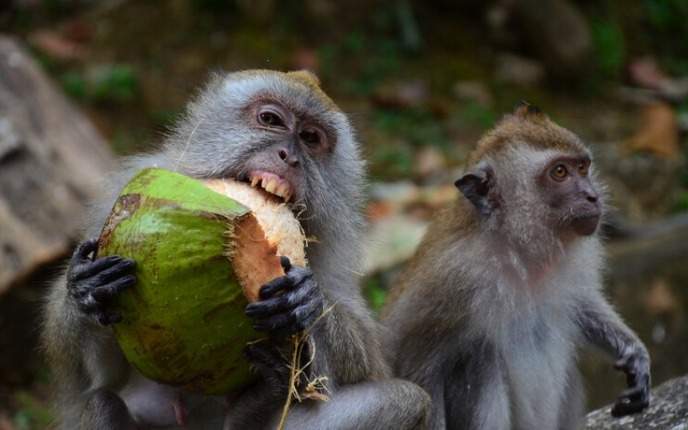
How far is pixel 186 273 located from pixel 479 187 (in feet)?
6.97

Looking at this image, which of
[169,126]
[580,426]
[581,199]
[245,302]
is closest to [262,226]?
[245,302]

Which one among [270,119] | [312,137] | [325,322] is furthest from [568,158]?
[325,322]

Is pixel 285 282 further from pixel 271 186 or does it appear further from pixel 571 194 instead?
pixel 571 194

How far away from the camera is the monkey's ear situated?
220 inches

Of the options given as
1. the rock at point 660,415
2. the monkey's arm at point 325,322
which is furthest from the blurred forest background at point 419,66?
the monkey's arm at point 325,322

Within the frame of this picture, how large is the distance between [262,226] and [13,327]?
4438 millimetres

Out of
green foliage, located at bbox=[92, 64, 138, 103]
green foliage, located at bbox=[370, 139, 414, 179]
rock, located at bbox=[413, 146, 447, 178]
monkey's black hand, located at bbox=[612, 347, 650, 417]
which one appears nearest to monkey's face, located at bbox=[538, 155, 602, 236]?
monkey's black hand, located at bbox=[612, 347, 650, 417]

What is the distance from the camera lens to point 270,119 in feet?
16.2

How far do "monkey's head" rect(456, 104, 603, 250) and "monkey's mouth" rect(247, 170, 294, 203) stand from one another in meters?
1.30

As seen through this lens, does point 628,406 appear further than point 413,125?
No

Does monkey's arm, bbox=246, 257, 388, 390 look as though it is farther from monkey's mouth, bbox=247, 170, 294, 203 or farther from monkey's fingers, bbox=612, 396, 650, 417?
monkey's fingers, bbox=612, 396, 650, 417

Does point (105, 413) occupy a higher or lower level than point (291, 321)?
lower

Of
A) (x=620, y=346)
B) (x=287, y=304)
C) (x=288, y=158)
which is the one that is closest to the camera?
(x=287, y=304)

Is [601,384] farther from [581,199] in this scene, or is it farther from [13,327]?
[13,327]
